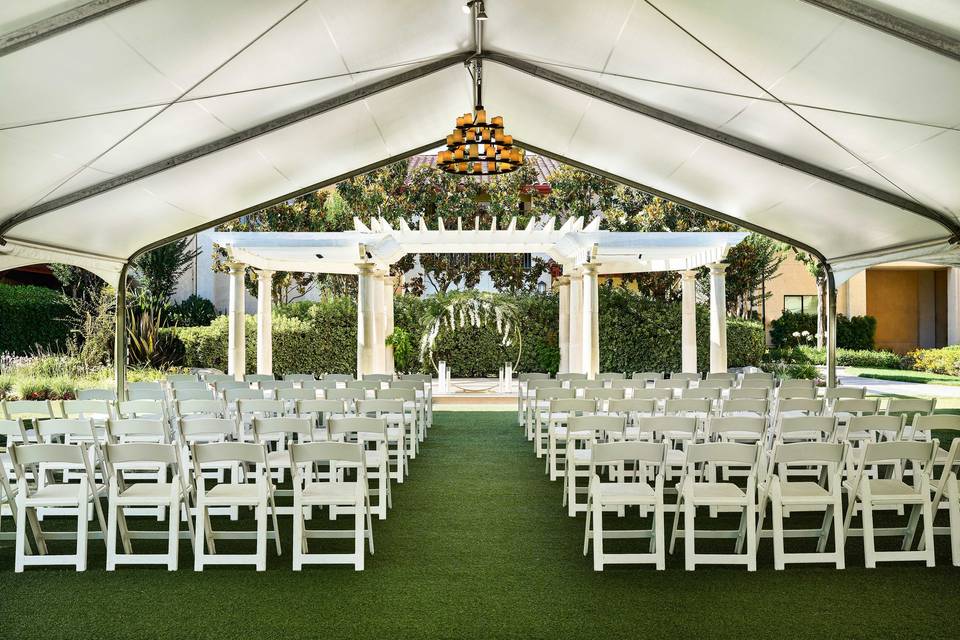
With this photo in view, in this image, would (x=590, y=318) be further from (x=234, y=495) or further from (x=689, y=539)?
(x=234, y=495)

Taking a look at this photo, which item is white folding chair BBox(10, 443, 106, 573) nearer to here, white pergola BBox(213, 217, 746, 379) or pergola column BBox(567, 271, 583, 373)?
white pergola BBox(213, 217, 746, 379)

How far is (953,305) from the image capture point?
29.1 metres

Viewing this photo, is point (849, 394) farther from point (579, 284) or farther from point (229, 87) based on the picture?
point (579, 284)

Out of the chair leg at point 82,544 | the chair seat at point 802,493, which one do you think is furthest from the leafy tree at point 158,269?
the chair seat at point 802,493

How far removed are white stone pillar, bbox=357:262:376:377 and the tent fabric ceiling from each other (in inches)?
103

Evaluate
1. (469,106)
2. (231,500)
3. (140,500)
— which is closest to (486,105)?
(469,106)

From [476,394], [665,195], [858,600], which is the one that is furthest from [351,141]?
[858,600]

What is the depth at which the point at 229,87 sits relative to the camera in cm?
800

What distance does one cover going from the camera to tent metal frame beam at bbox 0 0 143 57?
5332mm

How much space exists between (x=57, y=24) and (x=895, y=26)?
20.6ft

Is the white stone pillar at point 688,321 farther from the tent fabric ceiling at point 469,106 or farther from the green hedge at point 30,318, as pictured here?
the green hedge at point 30,318

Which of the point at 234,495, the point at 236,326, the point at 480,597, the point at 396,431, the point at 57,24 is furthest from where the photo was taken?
the point at 236,326

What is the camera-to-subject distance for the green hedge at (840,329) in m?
29.0

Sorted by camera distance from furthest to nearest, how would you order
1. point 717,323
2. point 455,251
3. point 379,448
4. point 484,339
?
point 484,339
point 717,323
point 455,251
point 379,448
